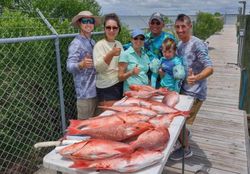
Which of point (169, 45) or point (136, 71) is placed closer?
point (136, 71)

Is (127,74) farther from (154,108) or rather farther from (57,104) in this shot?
(57,104)

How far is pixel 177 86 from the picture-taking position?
3.61 meters

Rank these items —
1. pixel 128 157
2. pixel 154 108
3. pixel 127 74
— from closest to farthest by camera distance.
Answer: pixel 128 157 < pixel 154 108 < pixel 127 74

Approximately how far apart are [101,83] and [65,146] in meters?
1.57

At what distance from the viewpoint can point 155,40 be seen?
393cm

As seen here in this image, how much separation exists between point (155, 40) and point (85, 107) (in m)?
1.25

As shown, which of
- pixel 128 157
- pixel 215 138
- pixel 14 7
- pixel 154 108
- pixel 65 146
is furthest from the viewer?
pixel 14 7

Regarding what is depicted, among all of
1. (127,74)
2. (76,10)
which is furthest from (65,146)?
(76,10)

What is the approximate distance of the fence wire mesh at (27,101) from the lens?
354 centimetres

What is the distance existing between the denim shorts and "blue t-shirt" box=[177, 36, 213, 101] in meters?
0.78

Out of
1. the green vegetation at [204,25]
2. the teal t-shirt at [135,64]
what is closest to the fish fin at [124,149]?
the teal t-shirt at [135,64]

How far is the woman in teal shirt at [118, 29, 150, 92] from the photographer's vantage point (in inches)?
136

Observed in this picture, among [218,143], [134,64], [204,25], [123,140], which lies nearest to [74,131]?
[123,140]

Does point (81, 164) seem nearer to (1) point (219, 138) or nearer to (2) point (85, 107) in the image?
(2) point (85, 107)
